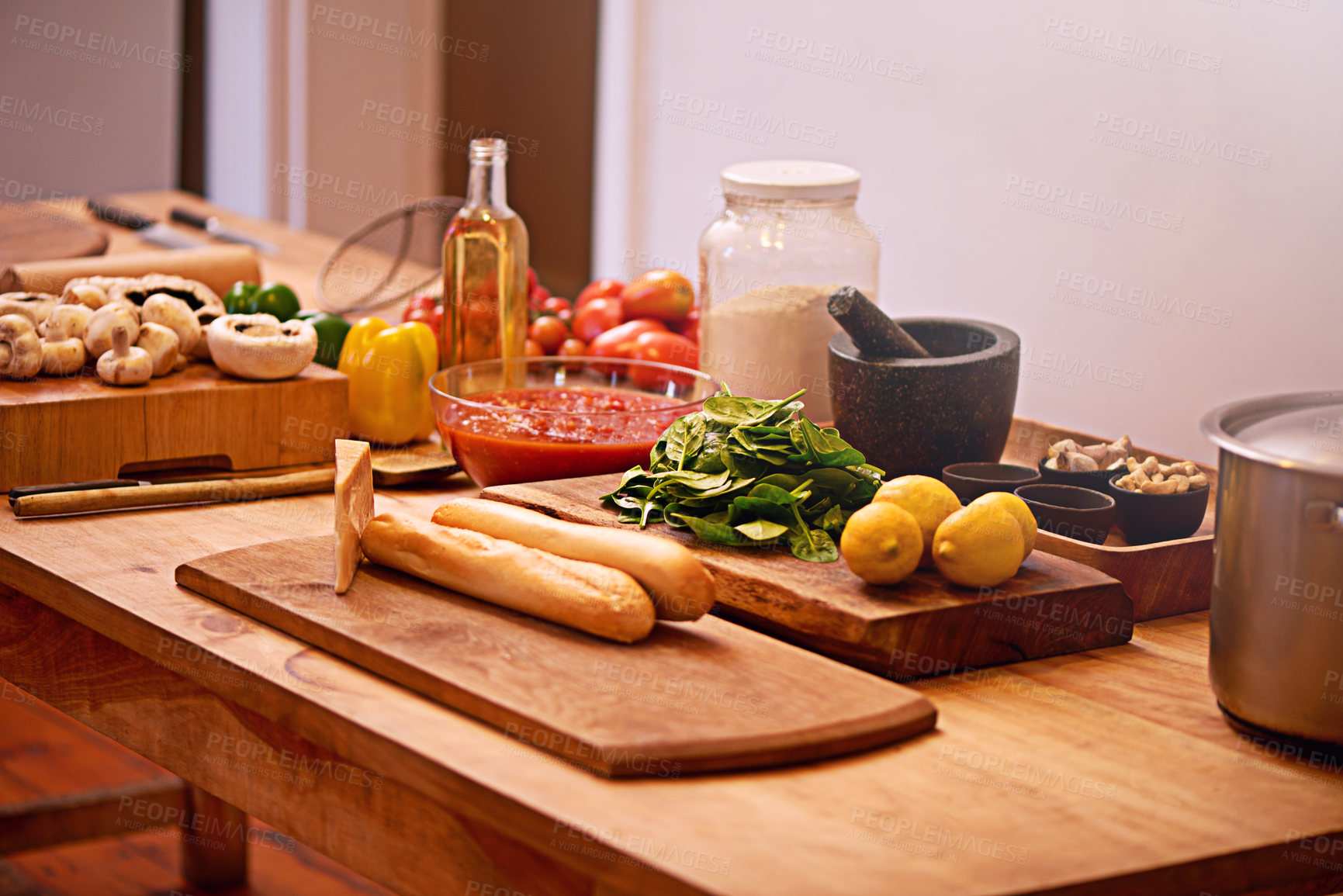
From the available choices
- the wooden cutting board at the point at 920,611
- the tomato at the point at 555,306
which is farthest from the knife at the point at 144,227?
the wooden cutting board at the point at 920,611

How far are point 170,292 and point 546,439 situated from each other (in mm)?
504

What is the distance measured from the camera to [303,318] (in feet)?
5.17

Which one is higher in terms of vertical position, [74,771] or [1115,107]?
[1115,107]

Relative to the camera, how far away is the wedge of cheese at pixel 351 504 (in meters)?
0.96

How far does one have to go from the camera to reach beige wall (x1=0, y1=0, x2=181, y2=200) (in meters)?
4.16

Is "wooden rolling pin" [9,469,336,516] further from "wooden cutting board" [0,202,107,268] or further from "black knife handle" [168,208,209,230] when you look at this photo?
"black knife handle" [168,208,209,230]

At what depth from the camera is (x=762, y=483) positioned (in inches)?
40.7

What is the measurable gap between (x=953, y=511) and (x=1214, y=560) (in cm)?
19

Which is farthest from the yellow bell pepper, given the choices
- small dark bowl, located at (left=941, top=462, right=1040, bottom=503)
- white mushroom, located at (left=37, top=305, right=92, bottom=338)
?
small dark bowl, located at (left=941, top=462, right=1040, bottom=503)

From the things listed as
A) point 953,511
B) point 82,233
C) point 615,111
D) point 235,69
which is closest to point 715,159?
point 615,111

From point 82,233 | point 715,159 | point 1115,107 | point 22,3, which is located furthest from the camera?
point 22,3

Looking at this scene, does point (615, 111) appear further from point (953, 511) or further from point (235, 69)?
point (953, 511)

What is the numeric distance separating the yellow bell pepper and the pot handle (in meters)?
0.96

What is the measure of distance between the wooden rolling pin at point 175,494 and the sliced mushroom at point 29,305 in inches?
9.7
